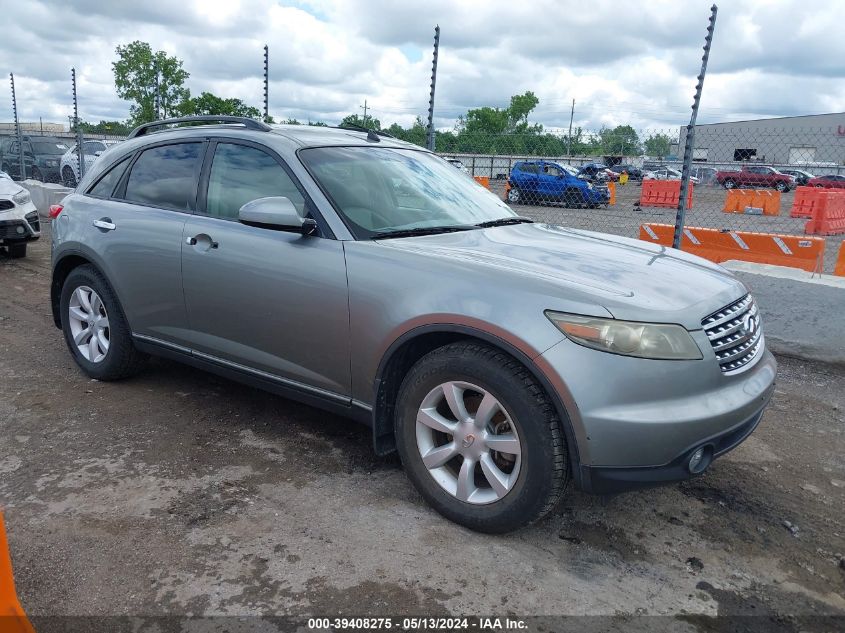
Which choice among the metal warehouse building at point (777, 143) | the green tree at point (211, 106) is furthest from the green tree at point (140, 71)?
the metal warehouse building at point (777, 143)

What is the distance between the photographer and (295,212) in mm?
3271

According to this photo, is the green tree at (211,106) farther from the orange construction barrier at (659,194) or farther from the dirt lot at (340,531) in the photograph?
the dirt lot at (340,531)

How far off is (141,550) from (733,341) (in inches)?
101

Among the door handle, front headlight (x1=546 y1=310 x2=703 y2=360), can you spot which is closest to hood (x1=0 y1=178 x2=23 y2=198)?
the door handle

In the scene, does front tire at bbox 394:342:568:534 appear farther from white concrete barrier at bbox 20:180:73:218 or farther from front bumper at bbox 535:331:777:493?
white concrete barrier at bbox 20:180:73:218

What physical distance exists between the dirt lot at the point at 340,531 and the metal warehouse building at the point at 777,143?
3.75 meters

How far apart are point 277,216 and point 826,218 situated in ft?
58.8

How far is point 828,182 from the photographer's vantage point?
34344 mm

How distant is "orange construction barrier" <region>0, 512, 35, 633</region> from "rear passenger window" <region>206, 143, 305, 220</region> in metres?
2.05

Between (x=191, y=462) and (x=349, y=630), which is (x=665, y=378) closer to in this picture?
(x=349, y=630)

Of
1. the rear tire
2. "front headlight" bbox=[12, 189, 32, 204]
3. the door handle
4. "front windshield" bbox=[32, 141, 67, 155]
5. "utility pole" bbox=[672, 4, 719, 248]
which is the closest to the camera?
the door handle

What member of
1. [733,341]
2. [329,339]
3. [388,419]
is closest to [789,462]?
[733,341]

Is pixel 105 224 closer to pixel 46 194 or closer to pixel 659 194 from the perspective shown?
pixel 46 194

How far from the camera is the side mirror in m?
3.24
